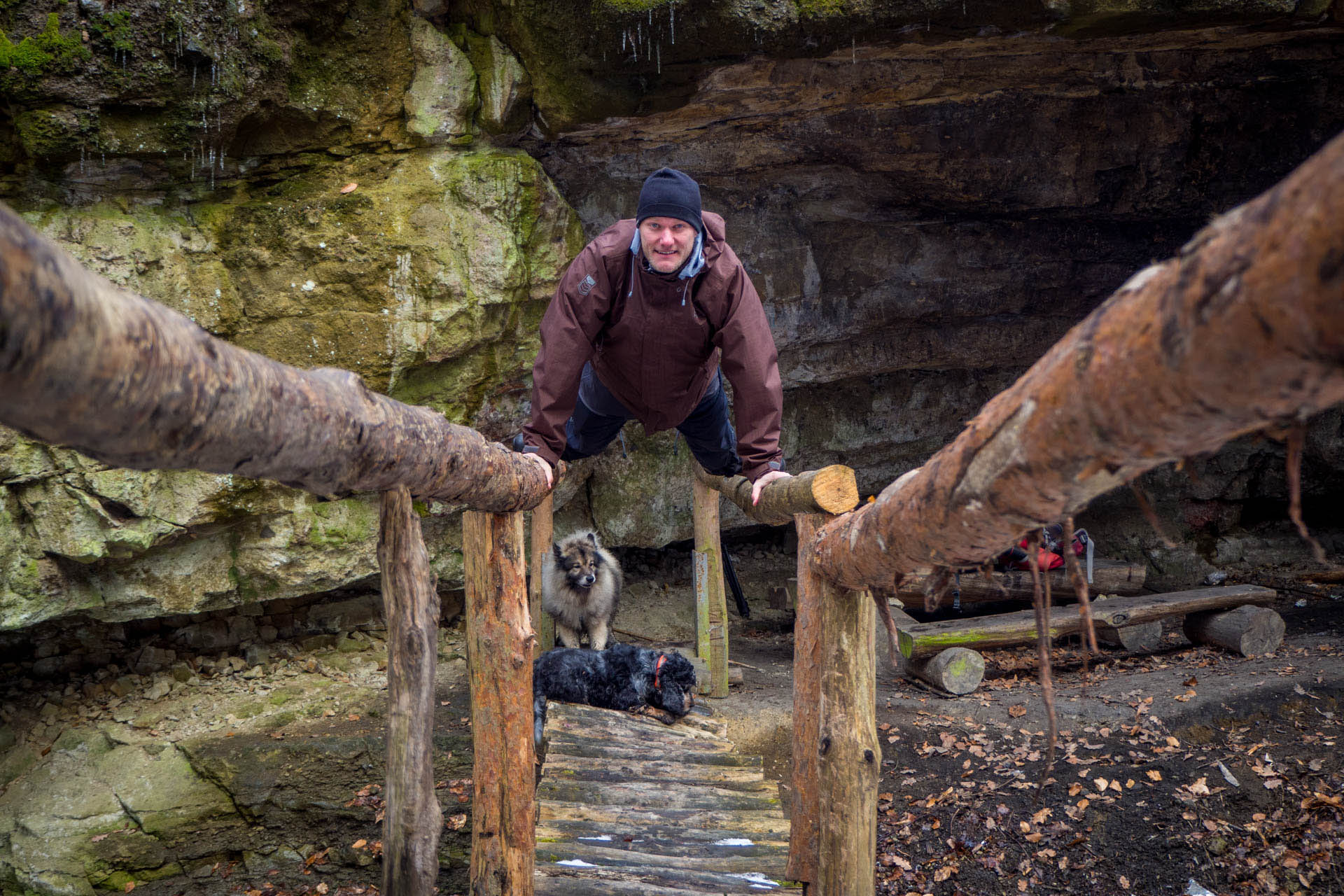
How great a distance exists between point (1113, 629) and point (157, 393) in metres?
9.55

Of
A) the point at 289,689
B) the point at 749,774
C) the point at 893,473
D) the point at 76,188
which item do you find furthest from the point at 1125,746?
the point at 76,188

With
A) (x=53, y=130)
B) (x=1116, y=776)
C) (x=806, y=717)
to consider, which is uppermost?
(x=53, y=130)

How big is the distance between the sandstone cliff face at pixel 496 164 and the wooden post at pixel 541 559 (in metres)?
1.40


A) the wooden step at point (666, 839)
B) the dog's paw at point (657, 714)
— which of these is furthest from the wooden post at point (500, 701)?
the dog's paw at point (657, 714)

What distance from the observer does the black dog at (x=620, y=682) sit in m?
5.93

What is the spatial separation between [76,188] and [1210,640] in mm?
11317

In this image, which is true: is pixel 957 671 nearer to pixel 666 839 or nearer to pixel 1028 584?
pixel 1028 584

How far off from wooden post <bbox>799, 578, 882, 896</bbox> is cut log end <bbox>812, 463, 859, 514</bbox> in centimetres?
39

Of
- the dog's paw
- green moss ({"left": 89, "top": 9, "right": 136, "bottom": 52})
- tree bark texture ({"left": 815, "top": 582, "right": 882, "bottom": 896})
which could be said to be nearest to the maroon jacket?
tree bark texture ({"left": 815, "top": 582, "right": 882, "bottom": 896})

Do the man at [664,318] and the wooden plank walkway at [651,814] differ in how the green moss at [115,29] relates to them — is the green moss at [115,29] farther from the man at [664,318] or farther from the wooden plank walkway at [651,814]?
the wooden plank walkway at [651,814]

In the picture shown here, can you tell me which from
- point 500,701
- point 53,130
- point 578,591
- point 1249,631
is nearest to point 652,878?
point 500,701

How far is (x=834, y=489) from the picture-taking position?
10.8 feet

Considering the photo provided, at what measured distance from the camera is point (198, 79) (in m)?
5.89

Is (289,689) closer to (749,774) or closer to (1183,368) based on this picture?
(749,774)
